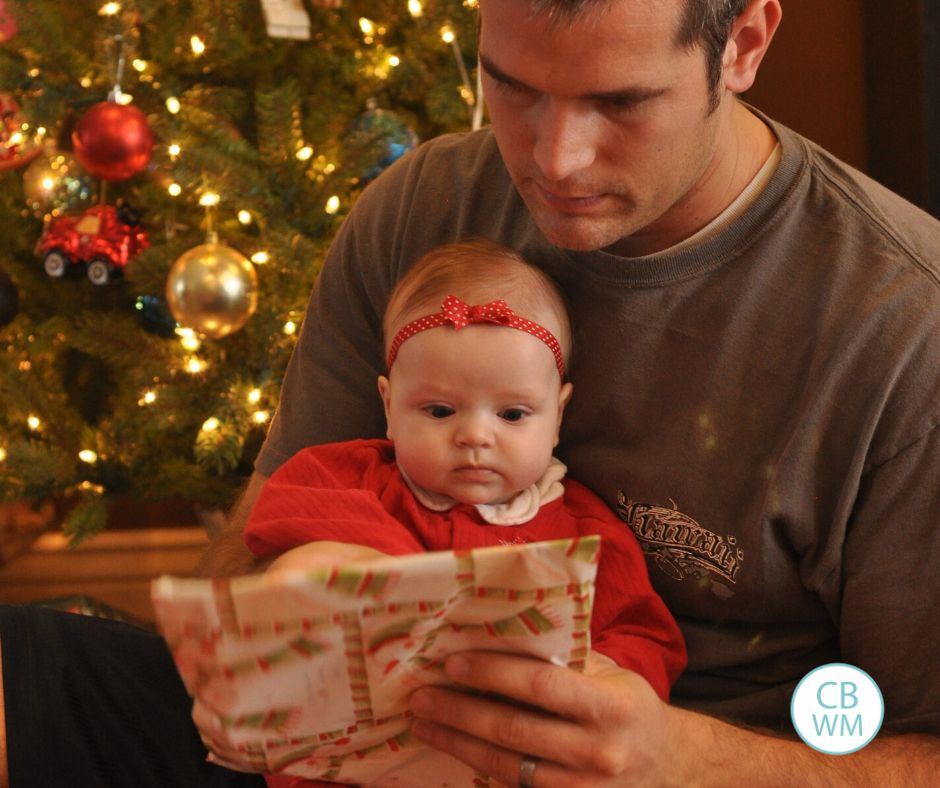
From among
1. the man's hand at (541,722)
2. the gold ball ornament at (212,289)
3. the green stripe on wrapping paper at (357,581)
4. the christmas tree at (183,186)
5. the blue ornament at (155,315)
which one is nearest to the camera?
the green stripe on wrapping paper at (357,581)

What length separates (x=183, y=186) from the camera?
2.20m

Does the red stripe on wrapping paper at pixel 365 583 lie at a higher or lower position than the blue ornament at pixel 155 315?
higher

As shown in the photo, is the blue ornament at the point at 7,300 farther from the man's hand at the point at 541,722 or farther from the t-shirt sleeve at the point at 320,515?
the man's hand at the point at 541,722

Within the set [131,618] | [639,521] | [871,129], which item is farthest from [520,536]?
[131,618]

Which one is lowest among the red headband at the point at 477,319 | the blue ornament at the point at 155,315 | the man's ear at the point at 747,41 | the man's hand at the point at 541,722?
the blue ornament at the point at 155,315

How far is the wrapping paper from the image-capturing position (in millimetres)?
810

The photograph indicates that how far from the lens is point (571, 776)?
0.95m

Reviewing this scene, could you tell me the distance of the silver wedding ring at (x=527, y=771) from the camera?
95 cm

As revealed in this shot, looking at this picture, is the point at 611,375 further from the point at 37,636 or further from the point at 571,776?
the point at 37,636

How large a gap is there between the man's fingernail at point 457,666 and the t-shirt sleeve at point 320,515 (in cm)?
18

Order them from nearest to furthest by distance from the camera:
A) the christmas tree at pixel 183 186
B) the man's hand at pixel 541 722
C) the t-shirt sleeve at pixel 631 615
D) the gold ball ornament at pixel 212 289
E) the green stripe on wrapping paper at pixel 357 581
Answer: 1. the green stripe on wrapping paper at pixel 357 581
2. the man's hand at pixel 541 722
3. the t-shirt sleeve at pixel 631 615
4. the gold ball ornament at pixel 212 289
5. the christmas tree at pixel 183 186

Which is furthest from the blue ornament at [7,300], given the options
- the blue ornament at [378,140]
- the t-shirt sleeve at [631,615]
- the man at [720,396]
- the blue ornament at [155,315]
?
the t-shirt sleeve at [631,615]

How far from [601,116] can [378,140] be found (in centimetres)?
122

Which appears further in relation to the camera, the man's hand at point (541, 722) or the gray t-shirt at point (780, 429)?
the gray t-shirt at point (780, 429)
